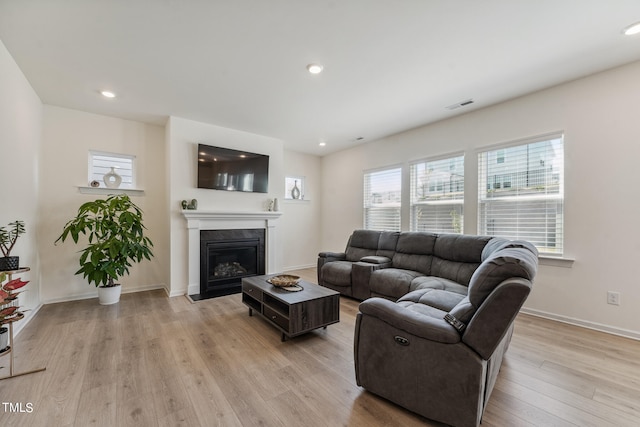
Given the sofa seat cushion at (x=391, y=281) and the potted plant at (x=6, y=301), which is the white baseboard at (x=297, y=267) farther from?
the potted plant at (x=6, y=301)

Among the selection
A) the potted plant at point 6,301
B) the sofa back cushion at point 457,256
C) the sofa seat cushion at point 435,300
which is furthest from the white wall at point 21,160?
the sofa back cushion at point 457,256

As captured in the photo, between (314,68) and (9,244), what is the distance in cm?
348

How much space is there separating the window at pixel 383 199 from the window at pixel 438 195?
1.12ft

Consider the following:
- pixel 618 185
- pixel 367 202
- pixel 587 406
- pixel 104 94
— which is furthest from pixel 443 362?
pixel 104 94

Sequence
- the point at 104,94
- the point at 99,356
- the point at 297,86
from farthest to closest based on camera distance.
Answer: the point at 104,94 → the point at 297,86 → the point at 99,356

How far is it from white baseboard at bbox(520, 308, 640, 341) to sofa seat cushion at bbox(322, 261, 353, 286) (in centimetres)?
223

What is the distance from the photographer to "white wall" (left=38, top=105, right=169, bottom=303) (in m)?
3.58

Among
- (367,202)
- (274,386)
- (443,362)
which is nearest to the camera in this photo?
(443,362)

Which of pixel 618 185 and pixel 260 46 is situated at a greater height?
pixel 260 46

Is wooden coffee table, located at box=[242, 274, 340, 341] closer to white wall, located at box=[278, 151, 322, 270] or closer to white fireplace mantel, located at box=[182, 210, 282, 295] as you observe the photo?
white fireplace mantel, located at box=[182, 210, 282, 295]

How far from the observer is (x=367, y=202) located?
5312 millimetres

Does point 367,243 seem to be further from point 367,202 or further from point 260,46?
point 260,46

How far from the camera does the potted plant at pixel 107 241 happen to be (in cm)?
332

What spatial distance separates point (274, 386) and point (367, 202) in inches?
156
